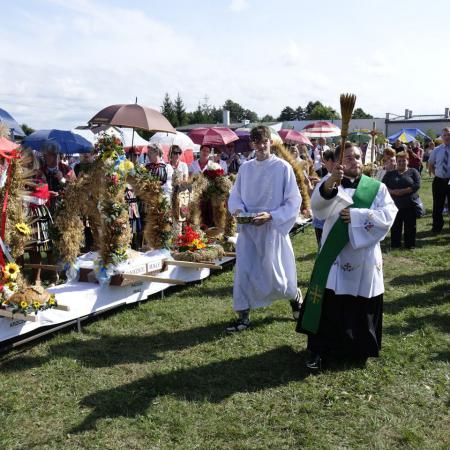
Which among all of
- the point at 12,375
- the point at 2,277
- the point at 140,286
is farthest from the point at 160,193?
the point at 12,375

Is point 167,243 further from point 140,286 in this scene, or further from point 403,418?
point 403,418

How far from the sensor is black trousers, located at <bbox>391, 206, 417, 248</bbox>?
1012 cm

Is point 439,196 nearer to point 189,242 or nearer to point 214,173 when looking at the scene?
point 214,173

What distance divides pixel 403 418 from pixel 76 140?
10699mm

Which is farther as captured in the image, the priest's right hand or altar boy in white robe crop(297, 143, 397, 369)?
altar boy in white robe crop(297, 143, 397, 369)

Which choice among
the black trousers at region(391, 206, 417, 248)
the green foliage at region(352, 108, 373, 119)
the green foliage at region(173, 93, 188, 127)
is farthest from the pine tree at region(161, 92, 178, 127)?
the black trousers at region(391, 206, 417, 248)

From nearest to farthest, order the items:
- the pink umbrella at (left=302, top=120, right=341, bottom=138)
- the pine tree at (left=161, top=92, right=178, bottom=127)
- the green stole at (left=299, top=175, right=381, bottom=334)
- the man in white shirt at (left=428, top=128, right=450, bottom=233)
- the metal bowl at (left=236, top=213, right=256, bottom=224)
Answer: the green stole at (left=299, top=175, right=381, bottom=334) → the metal bowl at (left=236, top=213, right=256, bottom=224) → the man in white shirt at (left=428, top=128, right=450, bottom=233) → the pink umbrella at (left=302, top=120, right=341, bottom=138) → the pine tree at (left=161, top=92, right=178, bottom=127)

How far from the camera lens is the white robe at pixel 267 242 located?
5.63 meters

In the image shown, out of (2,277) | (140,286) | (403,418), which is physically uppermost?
(2,277)

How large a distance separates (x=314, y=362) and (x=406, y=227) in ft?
20.6

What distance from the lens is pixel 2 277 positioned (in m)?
5.08

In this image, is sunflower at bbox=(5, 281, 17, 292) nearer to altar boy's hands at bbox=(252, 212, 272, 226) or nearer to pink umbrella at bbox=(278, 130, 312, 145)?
altar boy's hands at bbox=(252, 212, 272, 226)

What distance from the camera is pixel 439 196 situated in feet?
37.8

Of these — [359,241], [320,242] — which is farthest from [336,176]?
[320,242]
